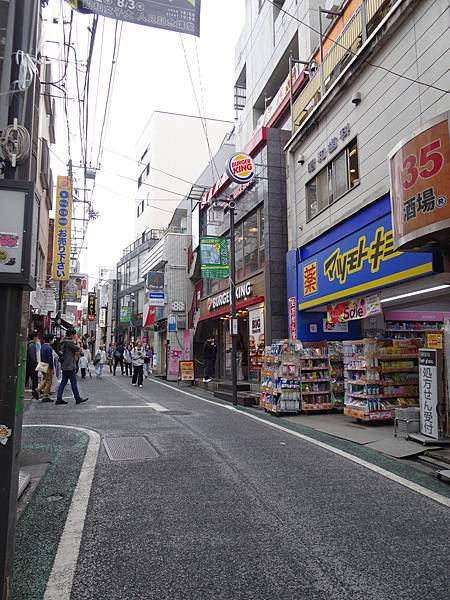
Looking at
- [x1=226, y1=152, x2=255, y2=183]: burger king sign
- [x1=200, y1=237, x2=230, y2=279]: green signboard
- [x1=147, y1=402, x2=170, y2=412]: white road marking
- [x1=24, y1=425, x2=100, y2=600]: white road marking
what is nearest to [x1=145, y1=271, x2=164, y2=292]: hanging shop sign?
[x1=200, y1=237, x2=230, y2=279]: green signboard

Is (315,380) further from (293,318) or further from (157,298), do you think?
(157,298)

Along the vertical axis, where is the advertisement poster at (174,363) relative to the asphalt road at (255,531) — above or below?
above

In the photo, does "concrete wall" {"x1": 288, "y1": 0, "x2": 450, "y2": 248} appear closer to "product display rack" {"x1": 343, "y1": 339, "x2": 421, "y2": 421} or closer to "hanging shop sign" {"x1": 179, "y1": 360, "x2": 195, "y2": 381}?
"product display rack" {"x1": 343, "y1": 339, "x2": 421, "y2": 421}

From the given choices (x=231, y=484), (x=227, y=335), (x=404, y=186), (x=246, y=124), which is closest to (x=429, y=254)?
(x=404, y=186)

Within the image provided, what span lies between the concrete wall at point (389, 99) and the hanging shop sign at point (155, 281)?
17640 millimetres

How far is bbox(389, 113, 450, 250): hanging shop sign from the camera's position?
651cm

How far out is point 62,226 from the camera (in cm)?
2322

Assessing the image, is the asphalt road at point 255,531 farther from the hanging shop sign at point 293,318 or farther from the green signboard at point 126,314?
the green signboard at point 126,314

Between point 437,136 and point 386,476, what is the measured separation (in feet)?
16.0

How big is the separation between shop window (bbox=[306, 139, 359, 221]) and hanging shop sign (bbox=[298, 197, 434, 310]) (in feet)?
4.22

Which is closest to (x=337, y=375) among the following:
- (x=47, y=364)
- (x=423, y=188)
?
(x=423, y=188)

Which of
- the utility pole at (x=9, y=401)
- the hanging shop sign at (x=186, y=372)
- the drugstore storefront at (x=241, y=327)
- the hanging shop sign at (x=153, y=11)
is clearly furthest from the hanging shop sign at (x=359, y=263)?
the hanging shop sign at (x=186, y=372)

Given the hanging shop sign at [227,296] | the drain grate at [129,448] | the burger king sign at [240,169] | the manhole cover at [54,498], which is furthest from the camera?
the hanging shop sign at [227,296]

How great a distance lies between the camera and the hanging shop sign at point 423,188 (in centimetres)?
651
